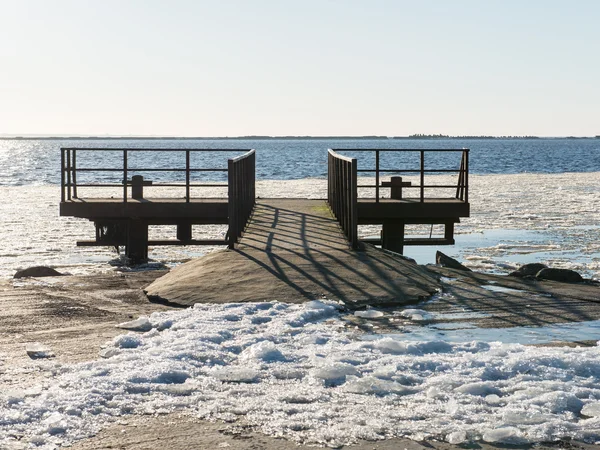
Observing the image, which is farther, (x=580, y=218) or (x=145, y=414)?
(x=580, y=218)

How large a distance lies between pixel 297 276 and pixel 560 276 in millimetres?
4305

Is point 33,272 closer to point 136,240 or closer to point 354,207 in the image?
point 136,240

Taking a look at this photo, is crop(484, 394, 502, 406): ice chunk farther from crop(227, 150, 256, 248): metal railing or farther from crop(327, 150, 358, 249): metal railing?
crop(227, 150, 256, 248): metal railing

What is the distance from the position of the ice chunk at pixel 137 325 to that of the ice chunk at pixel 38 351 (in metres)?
1.03

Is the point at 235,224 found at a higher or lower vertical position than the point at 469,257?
higher

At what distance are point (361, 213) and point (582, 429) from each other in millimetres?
12079

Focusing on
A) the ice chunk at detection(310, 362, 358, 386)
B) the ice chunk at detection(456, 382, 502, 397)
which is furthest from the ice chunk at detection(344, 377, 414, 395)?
the ice chunk at detection(456, 382, 502, 397)

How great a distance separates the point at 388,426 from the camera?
215 inches

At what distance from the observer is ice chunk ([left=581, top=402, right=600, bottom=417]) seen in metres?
5.74

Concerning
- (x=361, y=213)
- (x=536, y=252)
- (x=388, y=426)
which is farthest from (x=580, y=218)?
(x=388, y=426)

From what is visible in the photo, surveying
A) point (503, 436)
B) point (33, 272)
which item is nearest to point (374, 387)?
point (503, 436)

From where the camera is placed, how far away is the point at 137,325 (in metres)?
8.39

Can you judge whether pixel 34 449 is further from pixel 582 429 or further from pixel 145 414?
pixel 582 429

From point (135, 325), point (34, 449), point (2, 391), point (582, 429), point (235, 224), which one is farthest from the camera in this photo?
point (235, 224)
